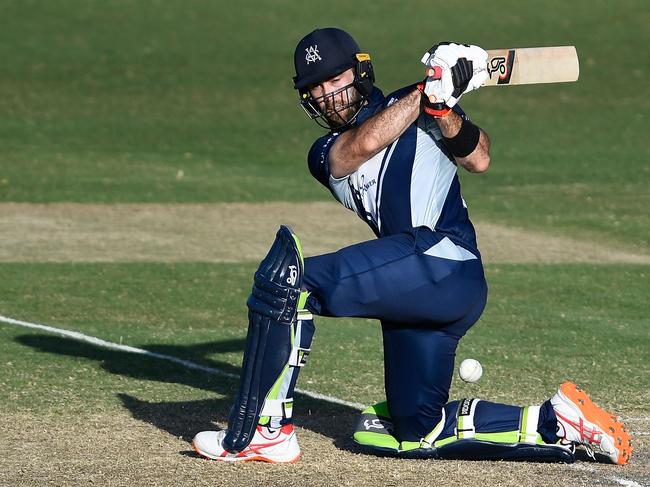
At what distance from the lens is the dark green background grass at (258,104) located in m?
15.7

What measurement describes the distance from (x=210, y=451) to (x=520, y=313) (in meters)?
4.47

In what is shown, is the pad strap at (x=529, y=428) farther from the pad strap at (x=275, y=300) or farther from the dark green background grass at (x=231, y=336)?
the pad strap at (x=275, y=300)

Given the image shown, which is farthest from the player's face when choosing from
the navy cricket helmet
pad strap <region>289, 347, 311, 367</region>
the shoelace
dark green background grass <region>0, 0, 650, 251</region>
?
dark green background grass <region>0, 0, 650, 251</region>

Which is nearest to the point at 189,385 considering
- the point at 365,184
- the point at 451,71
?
the point at 365,184

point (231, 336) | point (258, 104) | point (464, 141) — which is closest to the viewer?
point (464, 141)

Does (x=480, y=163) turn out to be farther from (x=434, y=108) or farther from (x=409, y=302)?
(x=409, y=302)

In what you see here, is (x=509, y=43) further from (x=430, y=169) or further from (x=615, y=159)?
(x=430, y=169)

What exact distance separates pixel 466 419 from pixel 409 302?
0.72 meters

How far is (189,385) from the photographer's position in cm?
763

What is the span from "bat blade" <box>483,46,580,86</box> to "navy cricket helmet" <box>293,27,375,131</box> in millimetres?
621

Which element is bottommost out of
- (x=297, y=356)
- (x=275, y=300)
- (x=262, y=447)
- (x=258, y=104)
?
(x=262, y=447)

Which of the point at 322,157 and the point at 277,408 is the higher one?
the point at 322,157

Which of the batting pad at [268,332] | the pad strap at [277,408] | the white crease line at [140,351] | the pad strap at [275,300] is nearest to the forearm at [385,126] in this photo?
the batting pad at [268,332]

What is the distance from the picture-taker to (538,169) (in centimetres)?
1712
